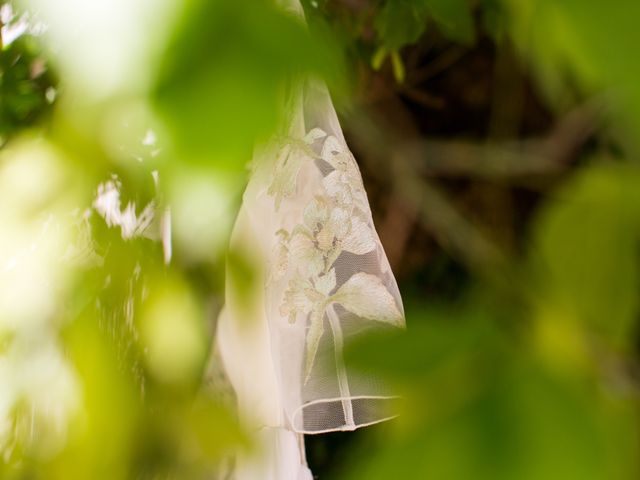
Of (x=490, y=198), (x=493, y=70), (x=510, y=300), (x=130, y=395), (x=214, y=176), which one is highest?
(x=214, y=176)

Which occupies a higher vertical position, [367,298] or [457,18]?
[457,18]

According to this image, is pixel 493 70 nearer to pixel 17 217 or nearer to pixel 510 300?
pixel 510 300

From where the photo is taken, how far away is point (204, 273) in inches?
18.3

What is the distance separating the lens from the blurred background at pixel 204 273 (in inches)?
6.6

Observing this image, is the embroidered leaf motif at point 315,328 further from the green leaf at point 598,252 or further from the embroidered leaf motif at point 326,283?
the green leaf at point 598,252

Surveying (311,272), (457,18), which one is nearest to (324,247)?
(311,272)

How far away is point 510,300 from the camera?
0.41 metres

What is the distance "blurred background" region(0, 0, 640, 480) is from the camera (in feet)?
0.55

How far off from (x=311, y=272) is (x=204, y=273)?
95mm

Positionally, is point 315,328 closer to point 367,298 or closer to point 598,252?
point 367,298

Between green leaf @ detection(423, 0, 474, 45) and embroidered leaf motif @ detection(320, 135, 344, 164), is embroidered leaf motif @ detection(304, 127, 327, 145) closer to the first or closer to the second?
embroidered leaf motif @ detection(320, 135, 344, 164)

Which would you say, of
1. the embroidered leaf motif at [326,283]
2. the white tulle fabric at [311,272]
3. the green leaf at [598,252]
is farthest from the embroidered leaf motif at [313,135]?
the green leaf at [598,252]

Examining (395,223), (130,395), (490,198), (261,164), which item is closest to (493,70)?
(490,198)

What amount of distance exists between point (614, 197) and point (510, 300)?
0.14m
